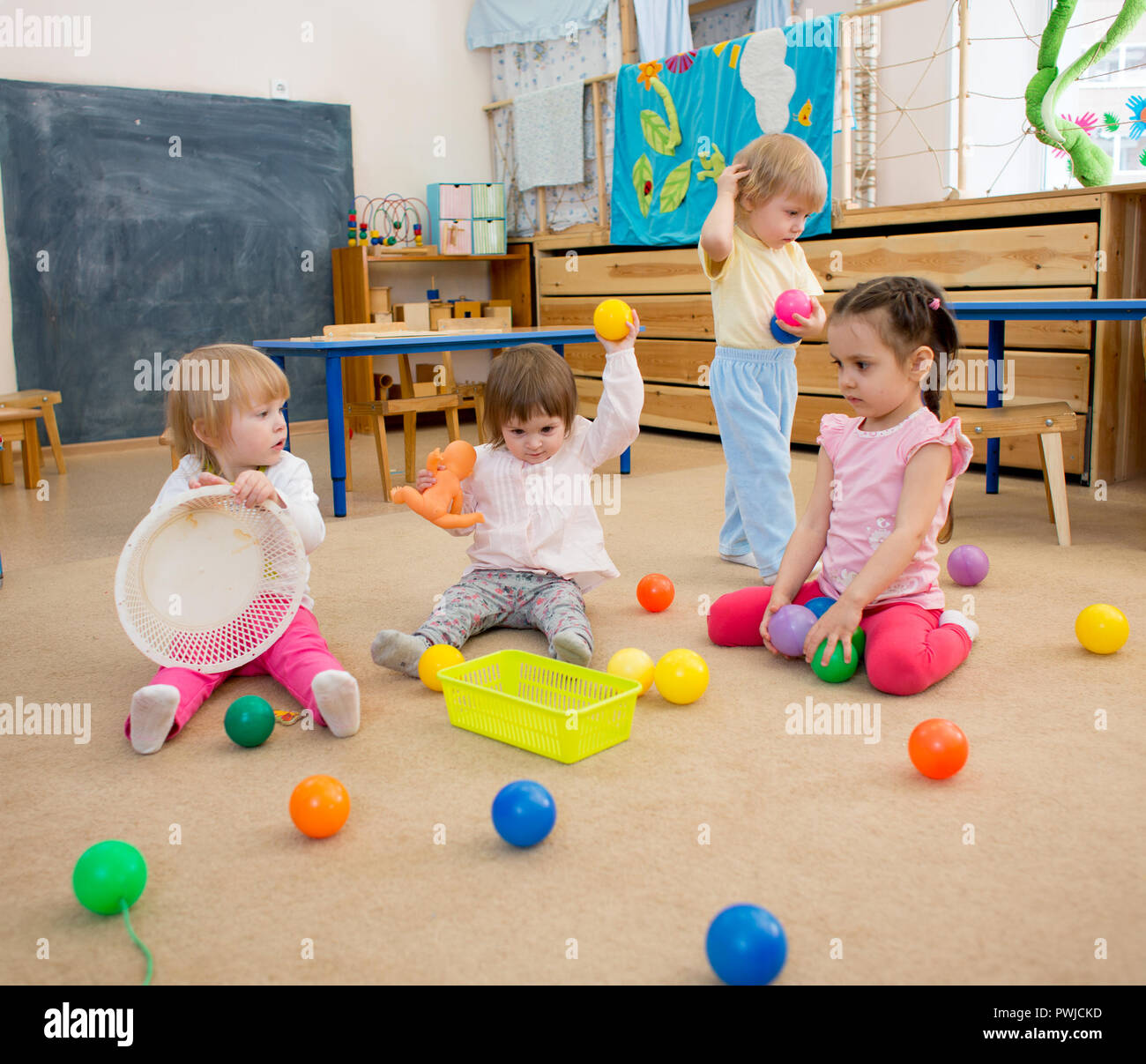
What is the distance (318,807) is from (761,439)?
61.9 inches

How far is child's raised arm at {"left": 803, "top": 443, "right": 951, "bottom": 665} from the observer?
1817 mm

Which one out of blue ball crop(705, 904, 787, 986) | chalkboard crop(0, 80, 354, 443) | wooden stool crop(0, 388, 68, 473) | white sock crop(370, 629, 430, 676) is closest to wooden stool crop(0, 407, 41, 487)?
wooden stool crop(0, 388, 68, 473)

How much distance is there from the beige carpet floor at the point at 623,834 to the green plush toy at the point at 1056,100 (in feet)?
7.20

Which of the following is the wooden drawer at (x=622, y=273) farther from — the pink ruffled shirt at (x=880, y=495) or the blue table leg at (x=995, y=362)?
the pink ruffled shirt at (x=880, y=495)

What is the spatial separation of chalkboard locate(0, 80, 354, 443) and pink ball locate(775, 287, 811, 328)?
13.3 feet

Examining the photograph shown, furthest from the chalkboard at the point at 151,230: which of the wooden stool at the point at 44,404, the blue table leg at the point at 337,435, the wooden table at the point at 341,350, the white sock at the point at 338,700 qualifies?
the white sock at the point at 338,700

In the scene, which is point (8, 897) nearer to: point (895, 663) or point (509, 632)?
point (509, 632)

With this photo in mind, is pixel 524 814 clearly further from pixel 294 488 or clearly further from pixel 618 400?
pixel 618 400

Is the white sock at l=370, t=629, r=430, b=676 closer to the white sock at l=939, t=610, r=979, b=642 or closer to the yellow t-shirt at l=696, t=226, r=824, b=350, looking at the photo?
the white sock at l=939, t=610, r=979, b=642

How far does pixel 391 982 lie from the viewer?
104cm

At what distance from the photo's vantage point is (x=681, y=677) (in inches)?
68.8

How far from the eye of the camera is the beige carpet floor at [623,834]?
3.54 feet

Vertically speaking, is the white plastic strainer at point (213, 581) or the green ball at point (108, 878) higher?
the white plastic strainer at point (213, 581)
